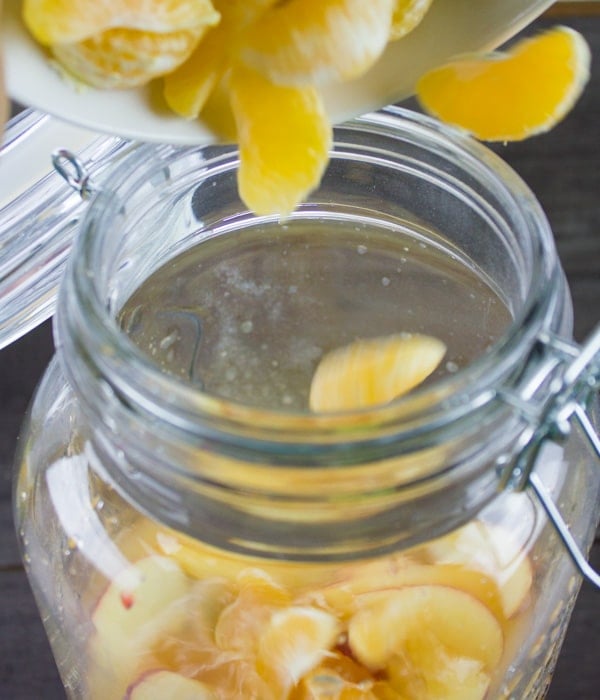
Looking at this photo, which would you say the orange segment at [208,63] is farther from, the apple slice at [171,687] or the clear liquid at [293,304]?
the apple slice at [171,687]

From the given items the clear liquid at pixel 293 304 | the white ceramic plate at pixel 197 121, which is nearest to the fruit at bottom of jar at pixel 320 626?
the clear liquid at pixel 293 304

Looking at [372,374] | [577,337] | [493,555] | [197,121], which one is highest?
[197,121]

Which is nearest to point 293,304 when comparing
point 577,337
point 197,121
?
point 197,121

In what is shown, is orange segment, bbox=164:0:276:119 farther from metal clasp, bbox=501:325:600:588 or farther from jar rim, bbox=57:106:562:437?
metal clasp, bbox=501:325:600:588

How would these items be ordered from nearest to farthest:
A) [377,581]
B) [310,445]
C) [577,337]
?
[310,445]
[377,581]
[577,337]

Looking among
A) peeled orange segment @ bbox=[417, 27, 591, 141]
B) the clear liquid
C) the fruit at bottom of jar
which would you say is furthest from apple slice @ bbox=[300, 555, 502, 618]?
peeled orange segment @ bbox=[417, 27, 591, 141]

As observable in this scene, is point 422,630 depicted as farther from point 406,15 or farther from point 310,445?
point 406,15

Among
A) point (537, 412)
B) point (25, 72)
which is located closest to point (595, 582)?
point (537, 412)
